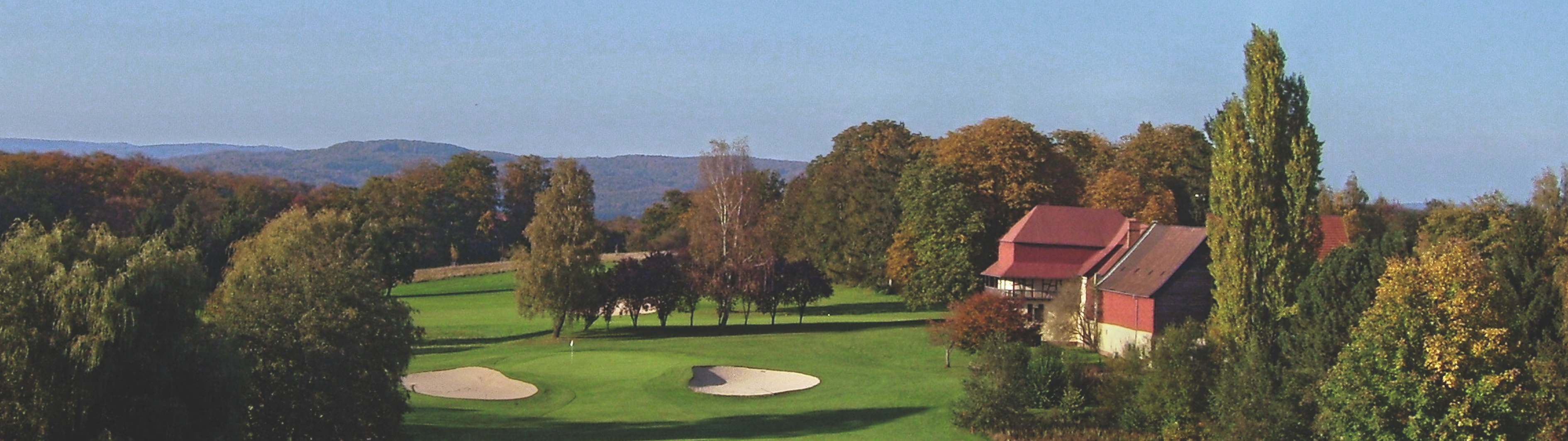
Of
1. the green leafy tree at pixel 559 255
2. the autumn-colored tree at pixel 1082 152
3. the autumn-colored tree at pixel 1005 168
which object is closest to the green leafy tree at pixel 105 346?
the green leafy tree at pixel 559 255

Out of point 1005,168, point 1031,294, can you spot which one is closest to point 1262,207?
point 1031,294

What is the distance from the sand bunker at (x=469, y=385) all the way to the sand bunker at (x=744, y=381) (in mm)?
4982

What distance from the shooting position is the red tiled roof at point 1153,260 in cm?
4103

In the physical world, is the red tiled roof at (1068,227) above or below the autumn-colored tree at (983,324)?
above

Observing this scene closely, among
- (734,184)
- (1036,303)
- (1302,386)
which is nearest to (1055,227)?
(1036,303)

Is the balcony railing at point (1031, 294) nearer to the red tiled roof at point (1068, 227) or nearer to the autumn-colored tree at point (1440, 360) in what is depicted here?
the red tiled roof at point (1068, 227)

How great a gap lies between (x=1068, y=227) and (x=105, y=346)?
38.3 meters

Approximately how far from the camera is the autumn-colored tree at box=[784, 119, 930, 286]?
68125mm

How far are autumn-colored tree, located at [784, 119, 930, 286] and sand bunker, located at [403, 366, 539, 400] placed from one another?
27.9 metres

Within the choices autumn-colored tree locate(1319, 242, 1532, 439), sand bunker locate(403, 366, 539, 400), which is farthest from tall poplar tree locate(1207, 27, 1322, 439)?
sand bunker locate(403, 366, 539, 400)

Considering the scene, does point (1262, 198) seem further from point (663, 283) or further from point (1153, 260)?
point (663, 283)

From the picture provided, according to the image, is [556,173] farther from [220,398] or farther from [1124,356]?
[220,398]

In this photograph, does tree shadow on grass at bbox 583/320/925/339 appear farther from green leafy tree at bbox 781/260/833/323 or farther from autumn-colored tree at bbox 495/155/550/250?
autumn-colored tree at bbox 495/155/550/250

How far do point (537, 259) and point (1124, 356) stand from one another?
2380 cm
